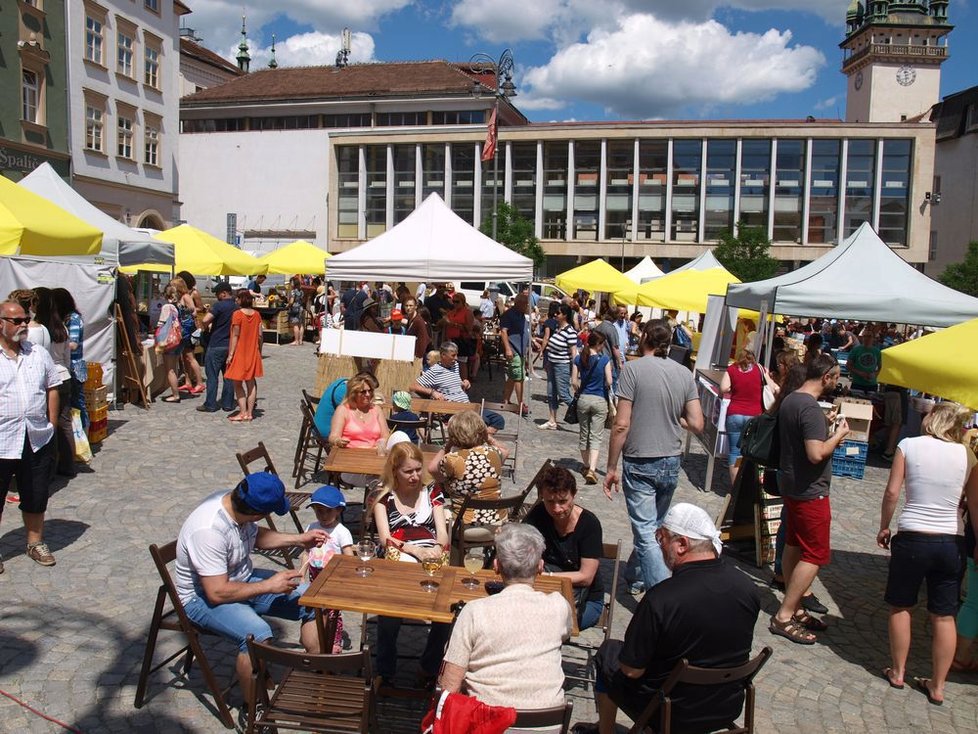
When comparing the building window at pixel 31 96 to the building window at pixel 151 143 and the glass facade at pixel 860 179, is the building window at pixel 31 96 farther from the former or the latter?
the glass facade at pixel 860 179

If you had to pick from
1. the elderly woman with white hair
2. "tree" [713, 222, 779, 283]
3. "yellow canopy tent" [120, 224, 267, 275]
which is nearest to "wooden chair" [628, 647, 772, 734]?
the elderly woman with white hair

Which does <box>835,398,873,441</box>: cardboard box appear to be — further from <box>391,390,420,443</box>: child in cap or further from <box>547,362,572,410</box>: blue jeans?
<box>391,390,420,443</box>: child in cap

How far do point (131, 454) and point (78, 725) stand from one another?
5.70 m

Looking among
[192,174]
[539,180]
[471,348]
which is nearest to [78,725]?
[471,348]

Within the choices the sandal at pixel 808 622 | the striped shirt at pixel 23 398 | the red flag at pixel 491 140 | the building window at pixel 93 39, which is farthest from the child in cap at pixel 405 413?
the building window at pixel 93 39

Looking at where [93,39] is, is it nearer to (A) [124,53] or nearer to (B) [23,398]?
(A) [124,53]

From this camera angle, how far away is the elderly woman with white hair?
2.98 meters

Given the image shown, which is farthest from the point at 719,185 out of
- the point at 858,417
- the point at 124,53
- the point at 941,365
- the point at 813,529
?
the point at 813,529

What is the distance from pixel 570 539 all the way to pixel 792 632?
191 cm

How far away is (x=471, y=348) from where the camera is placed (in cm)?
1364

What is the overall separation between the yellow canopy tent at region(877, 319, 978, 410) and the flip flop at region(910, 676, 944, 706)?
1.65 metres

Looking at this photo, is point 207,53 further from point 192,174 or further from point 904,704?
point 904,704

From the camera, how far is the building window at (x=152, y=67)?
112 ft

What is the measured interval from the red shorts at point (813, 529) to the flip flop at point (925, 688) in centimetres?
82
